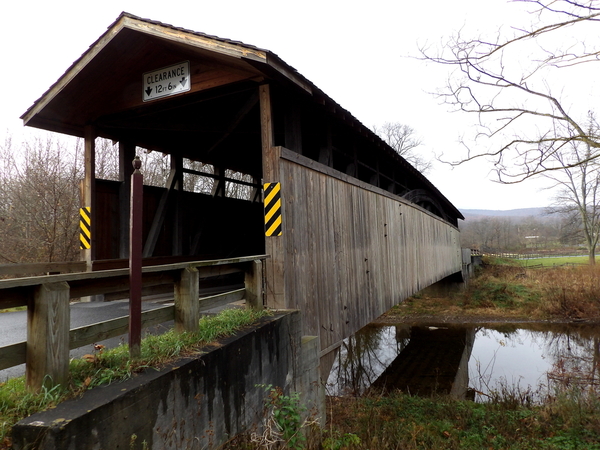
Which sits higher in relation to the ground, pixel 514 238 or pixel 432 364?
pixel 514 238

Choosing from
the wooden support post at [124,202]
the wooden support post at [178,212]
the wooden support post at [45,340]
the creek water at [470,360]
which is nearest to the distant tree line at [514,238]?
the creek water at [470,360]

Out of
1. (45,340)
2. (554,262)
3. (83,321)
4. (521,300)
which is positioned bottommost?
(521,300)

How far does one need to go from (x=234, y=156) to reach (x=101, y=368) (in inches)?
313

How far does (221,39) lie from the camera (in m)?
4.55

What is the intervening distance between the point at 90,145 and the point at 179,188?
206cm

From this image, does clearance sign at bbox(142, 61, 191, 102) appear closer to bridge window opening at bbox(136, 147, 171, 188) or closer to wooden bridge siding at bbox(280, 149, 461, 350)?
wooden bridge siding at bbox(280, 149, 461, 350)

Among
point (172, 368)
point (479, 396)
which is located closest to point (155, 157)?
point (479, 396)

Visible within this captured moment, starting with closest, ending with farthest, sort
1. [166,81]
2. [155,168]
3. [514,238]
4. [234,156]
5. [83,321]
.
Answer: [83,321] < [166,81] < [234,156] < [155,168] < [514,238]

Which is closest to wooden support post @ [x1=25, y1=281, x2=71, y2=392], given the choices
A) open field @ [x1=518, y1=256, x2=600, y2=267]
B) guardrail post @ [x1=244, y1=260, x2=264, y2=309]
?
guardrail post @ [x1=244, y1=260, x2=264, y2=309]

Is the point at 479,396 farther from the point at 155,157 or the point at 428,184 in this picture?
the point at 155,157

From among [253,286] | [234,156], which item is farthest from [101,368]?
[234,156]

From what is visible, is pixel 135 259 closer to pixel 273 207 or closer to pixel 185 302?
pixel 185 302

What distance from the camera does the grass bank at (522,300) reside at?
17.1m

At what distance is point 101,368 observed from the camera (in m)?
2.57
